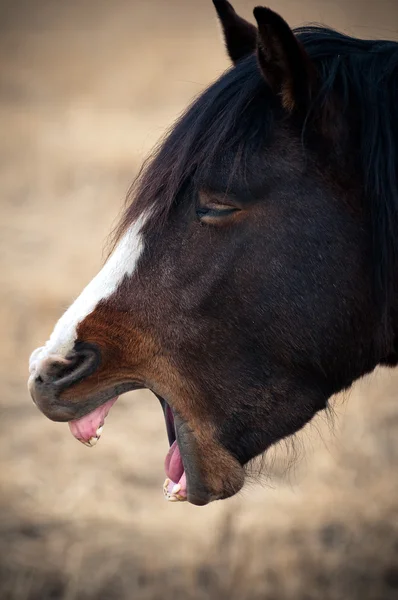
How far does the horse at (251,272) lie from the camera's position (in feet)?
5.68

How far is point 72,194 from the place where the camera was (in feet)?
26.2

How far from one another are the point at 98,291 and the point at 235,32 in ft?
2.81

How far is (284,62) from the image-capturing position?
165cm

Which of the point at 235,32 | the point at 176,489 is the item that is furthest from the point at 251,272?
the point at 235,32

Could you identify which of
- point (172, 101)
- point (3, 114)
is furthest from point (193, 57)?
point (3, 114)

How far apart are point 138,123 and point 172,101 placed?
0.72m

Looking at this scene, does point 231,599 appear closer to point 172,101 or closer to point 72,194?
point 72,194

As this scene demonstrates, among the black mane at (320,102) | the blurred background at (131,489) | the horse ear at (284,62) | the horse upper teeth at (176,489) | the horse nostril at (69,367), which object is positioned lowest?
the blurred background at (131,489)

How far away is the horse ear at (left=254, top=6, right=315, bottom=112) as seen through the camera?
158cm

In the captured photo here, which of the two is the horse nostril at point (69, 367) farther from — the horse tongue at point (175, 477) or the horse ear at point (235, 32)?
the horse ear at point (235, 32)

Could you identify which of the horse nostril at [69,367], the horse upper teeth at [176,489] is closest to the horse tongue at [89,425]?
the horse nostril at [69,367]

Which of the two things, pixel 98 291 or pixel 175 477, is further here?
pixel 175 477

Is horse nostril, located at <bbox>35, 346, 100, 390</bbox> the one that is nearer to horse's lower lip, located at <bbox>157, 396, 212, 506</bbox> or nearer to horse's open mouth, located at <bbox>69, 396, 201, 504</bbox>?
horse's open mouth, located at <bbox>69, 396, 201, 504</bbox>

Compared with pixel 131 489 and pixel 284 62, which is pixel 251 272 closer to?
pixel 284 62
